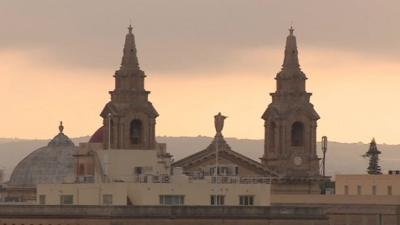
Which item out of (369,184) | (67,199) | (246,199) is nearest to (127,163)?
(67,199)

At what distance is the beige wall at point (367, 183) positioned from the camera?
188 m

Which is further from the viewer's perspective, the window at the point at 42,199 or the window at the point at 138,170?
the window at the point at 138,170

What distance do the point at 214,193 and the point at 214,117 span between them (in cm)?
4262

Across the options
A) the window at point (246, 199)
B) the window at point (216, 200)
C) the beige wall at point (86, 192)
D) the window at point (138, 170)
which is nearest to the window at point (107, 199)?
the beige wall at point (86, 192)

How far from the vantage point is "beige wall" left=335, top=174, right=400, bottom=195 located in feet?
618

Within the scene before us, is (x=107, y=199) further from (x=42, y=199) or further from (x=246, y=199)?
(x=246, y=199)

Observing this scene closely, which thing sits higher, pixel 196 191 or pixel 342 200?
pixel 342 200

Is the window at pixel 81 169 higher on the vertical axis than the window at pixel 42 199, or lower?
higher

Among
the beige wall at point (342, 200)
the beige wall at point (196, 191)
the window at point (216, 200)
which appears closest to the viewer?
the beige wall at point (196, 191)

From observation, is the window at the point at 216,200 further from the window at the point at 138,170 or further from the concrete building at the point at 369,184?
the concrete building at the point at 369,184

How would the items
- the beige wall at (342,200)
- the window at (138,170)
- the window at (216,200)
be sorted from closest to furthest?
the window at (216,200)
the window at (138,170)
the beige wall at (342,200)

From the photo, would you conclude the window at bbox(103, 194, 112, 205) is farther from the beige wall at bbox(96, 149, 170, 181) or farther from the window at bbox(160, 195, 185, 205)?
the beige wall at bbox(96, 149, 170, 181)

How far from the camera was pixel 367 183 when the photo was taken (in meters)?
191

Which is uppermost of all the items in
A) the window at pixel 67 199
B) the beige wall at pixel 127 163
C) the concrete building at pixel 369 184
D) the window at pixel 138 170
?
the concrete building at pixel 369 184
